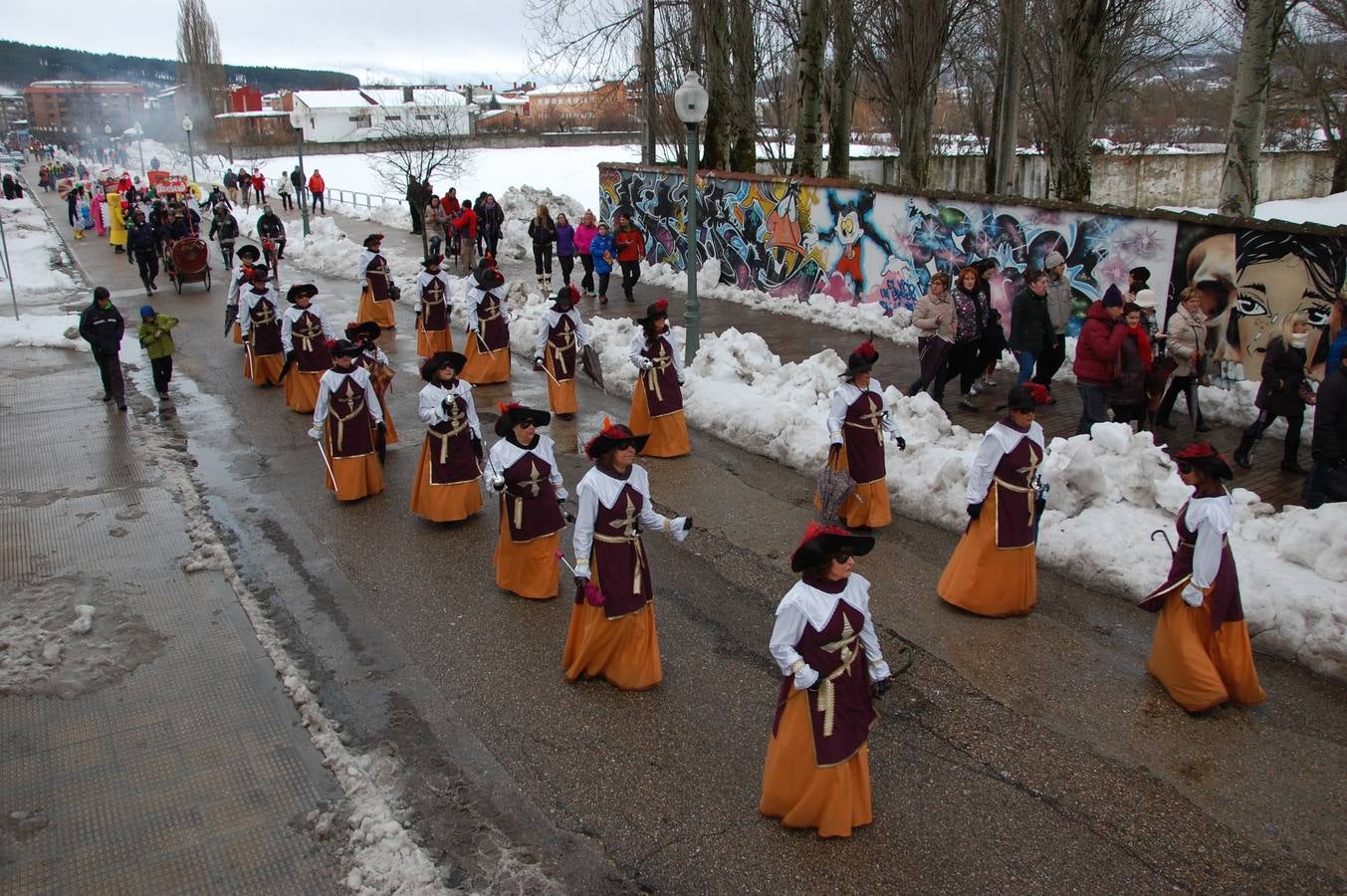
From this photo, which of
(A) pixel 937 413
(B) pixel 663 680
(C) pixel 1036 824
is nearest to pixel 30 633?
(B) pixel 663 680

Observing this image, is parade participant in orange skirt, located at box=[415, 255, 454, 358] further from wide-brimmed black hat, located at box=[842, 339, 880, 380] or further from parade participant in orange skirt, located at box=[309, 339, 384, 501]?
wide-brimmed black hat, located at box=[842, 339, 880, 380]

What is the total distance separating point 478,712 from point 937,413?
20.4ft

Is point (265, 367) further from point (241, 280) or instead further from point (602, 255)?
point (602, 255)

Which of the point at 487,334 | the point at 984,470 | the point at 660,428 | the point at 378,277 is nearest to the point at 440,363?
the point at 660,428

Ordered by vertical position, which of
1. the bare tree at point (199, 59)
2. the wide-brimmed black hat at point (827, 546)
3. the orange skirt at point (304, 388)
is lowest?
the orange skirt at point (304, 388)

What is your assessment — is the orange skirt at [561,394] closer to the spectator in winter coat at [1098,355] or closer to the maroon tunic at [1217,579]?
the spectator in winter coat at [1098,355]

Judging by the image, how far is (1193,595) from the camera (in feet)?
19.7

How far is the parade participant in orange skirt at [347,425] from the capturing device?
982 cm

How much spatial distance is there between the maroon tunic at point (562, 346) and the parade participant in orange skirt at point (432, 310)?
12.1ft


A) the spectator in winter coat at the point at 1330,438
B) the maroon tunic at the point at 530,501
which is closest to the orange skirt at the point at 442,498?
the maroon tunic at the point at 530,501

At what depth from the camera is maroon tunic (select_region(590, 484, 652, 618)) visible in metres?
6.37

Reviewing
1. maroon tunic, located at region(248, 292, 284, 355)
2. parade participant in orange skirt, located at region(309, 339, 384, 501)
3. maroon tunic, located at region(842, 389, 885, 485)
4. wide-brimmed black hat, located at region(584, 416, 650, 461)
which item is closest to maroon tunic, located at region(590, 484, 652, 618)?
wide-brimmed black hat, located at region(584, 416, 650, 461)

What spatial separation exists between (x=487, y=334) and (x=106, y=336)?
5091mm

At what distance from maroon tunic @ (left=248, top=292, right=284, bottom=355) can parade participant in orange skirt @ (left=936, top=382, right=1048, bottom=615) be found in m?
11.3
